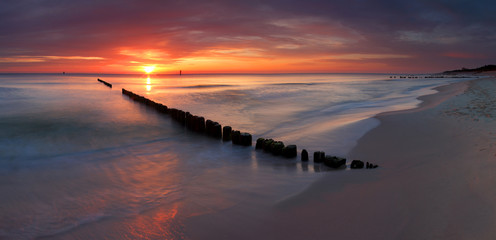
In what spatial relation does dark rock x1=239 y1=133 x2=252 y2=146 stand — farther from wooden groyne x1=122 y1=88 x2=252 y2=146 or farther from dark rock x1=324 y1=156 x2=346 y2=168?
dark rock x1=324 y1=156 x2=346 y2=168

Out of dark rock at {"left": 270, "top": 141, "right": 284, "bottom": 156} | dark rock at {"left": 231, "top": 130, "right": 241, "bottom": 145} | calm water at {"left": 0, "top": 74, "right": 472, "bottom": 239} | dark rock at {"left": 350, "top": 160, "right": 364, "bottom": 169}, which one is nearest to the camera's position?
calm water at {"left": 0, "top": 74, "right": 472, "bottom": 239}

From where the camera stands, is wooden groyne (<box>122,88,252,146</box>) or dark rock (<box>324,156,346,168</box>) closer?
dark rock (<box>324,156,346,168</box>)

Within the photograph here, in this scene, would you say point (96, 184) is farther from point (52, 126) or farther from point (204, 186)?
point (52, 126)

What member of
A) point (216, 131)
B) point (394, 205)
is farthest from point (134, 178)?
point (394, 205)

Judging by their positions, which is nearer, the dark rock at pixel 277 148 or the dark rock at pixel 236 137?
the dark rock at pixel 277 148

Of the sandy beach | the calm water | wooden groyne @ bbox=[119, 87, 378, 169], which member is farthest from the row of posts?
the sandy beach

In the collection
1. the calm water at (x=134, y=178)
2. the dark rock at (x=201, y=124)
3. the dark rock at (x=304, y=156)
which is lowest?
the calm water at (x=134, y=178)

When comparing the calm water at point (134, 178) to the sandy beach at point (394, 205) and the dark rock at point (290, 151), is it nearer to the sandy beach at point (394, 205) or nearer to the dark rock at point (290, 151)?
the dark rock at point (290, 151)

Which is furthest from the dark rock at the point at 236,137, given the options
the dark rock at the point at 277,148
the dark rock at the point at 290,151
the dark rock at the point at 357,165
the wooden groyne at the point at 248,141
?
the dark rock at the point at 357,165

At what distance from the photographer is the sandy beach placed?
3.16 metres

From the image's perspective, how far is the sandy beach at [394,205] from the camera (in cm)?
316

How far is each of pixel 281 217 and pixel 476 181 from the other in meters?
2.87

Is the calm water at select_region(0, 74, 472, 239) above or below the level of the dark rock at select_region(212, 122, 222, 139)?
below

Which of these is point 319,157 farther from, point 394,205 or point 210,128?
point 210,128
